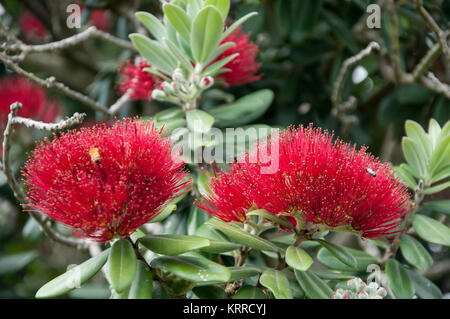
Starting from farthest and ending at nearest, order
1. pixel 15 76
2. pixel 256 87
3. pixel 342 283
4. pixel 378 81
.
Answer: pixel 378 81 < pixel 15 76 < pixel 256 87 < pixel 342 283

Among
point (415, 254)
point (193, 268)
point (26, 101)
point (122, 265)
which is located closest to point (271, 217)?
point (193, 268)

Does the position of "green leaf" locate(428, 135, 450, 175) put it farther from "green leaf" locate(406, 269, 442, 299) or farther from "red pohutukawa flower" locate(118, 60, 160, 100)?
"red pohutukawa flower" locate(118, 60, 160, 100)

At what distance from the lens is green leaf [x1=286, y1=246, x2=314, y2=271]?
85cm

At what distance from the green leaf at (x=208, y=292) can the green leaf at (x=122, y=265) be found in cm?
16

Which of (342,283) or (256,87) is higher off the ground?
(256,87)

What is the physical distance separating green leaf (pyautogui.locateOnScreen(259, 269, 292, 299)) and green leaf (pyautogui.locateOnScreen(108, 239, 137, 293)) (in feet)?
0.77

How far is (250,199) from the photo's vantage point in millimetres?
940

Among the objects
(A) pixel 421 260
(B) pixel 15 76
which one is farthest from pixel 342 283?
(B) pixel 15 76

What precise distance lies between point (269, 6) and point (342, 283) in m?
1.41

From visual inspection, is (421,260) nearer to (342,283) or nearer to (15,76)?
(342,283)

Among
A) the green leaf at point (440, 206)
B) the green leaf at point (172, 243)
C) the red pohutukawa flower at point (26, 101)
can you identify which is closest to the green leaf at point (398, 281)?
the green leaf at point (440, 206)

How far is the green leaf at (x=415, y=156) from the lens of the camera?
3.79 feet

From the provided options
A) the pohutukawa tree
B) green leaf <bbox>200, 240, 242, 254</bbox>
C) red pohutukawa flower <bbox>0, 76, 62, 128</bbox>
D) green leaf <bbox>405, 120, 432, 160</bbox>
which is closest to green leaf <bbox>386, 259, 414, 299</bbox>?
the pohutukawa tree

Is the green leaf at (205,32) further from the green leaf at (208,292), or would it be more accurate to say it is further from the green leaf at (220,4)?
the green leaf at (208,292)
